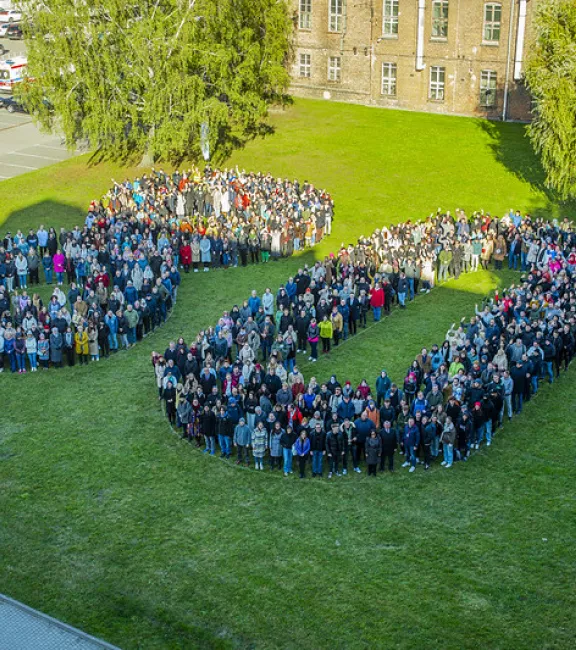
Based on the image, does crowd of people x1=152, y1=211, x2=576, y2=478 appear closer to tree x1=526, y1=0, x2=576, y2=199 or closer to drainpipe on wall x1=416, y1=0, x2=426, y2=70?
tree x1=526, y1=0, x2=576, y2=199

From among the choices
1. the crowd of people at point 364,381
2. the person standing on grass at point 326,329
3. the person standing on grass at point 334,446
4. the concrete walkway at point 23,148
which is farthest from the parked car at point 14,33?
the person standing on grass at point 334,446

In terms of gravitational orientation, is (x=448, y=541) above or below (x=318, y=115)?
below

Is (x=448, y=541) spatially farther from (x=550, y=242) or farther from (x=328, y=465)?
(x=550, y=242)

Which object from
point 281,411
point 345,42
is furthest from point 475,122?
point 281,411

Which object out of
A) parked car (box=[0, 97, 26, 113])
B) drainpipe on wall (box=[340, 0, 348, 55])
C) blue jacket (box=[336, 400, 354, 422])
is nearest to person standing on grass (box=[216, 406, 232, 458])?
blue jacket (box=[336, 400, 354, 422])

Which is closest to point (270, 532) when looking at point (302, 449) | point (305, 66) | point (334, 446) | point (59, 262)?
point (302, 449)

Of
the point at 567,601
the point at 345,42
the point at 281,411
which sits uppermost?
the point at 345,42

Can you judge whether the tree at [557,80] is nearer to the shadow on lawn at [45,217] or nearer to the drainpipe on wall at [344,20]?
the drainpipe on wall at [344,20]
